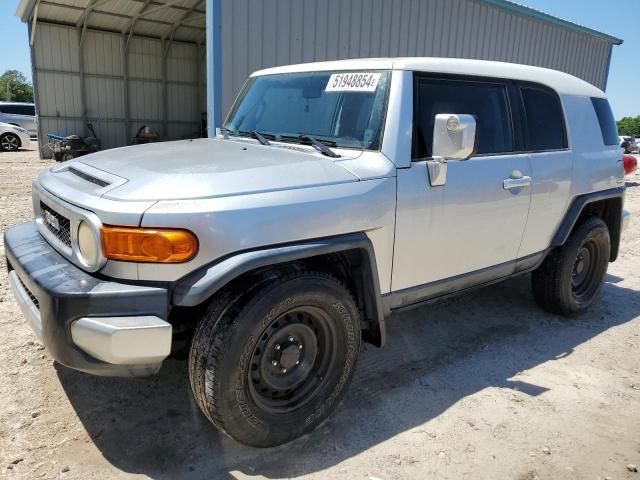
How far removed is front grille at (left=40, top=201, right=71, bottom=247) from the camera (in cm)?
266

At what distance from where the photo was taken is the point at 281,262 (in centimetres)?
251

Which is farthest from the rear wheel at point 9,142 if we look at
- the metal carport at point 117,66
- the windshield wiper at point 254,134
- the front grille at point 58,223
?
the front grille at point 58,223

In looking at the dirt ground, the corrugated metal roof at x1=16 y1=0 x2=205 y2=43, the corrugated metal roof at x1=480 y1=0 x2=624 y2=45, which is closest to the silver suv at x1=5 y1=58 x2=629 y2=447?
the dirt ground

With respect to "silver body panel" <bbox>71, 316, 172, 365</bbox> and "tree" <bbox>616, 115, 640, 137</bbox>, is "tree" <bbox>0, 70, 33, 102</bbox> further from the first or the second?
"silver body panel" <bbox>71, 316, 172, 365</bbox>

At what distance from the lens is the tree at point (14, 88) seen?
63672 millimetres

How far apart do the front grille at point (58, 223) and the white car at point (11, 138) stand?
1794cm

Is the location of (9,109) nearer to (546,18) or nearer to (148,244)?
(546,18)

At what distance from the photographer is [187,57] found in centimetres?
1858

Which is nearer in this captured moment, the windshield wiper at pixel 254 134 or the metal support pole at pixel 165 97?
the windshield wiper at pixel 254 134

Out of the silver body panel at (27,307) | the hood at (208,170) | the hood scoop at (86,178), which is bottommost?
the silver body panel at (27,307)

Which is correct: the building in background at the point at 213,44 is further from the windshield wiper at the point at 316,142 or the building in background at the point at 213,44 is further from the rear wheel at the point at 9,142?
the windshield wiper at the point at 316,142

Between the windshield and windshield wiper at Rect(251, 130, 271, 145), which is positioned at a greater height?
the windshield

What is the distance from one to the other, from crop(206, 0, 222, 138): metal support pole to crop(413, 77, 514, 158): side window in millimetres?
3860

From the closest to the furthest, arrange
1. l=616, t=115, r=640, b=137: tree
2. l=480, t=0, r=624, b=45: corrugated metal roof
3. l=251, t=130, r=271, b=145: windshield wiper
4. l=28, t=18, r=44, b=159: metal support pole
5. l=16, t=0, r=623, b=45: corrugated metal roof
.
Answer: l=251, t=130, r=271, b=145: windshield wiper, l=480, t=0, r=624, b=45: corrugated metal roof, l=16, t=0, r=623, b=45: corrugated metal roof, l=28, t=18, r=44, b=159: metal support pole, l=616, t=115, r=640, b=137: tree
